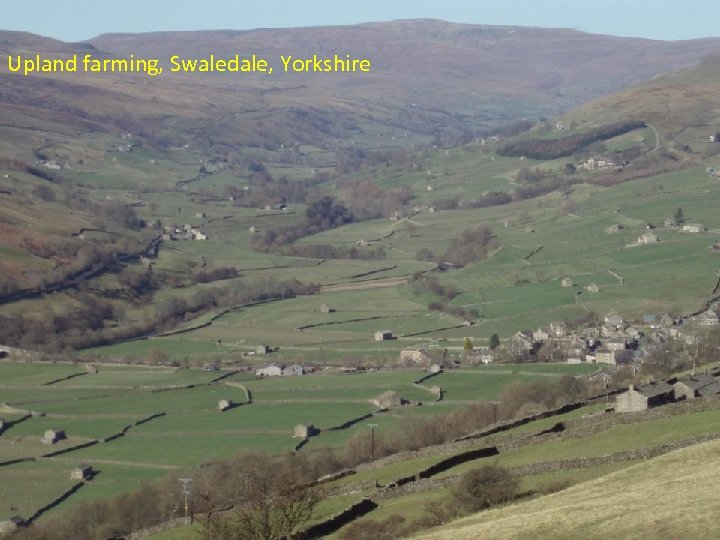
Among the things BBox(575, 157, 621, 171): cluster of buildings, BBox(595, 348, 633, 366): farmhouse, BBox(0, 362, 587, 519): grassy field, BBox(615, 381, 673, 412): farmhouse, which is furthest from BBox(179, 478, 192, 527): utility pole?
BBox(575, 157, 621, 171): cluster of buildings

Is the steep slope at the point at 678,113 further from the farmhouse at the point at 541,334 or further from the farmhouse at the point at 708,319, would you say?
the farmhouse at the point at 541,334

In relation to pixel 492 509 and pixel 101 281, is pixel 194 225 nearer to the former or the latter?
pixel 101 281

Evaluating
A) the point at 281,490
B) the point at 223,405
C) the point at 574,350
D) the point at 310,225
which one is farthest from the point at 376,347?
the point at 310,225

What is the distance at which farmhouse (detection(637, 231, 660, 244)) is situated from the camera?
11125cm

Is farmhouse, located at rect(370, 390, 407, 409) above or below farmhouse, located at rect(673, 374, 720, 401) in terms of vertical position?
below

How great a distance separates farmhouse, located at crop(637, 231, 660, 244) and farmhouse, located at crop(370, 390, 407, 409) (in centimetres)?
4949

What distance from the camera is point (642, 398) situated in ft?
145

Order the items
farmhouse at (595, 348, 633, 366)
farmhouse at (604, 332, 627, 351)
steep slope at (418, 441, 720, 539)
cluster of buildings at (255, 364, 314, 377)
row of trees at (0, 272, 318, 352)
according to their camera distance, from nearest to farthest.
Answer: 1. steep slope at (418, 441, 720, 539)
2. farmhouse at (595, 348, 633, 366)
3. farmhouse at (604, 332, 627, 351)
4. cluster of buildings at (255, 364, 314, 377)
5. row of trees at (0, 272, 318, 352)

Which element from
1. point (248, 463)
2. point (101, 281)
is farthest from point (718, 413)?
point (101, 281)

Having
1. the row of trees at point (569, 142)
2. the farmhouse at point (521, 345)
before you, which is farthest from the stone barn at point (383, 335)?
the row of trees at point (569, 142)

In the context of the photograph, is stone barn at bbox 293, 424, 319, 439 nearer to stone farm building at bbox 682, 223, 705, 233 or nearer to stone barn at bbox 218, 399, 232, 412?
stone barn at bbox 218, 399, 232, 412

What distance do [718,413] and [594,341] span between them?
143ft

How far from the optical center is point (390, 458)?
42.7 metres

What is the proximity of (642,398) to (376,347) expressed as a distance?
1617 inches
